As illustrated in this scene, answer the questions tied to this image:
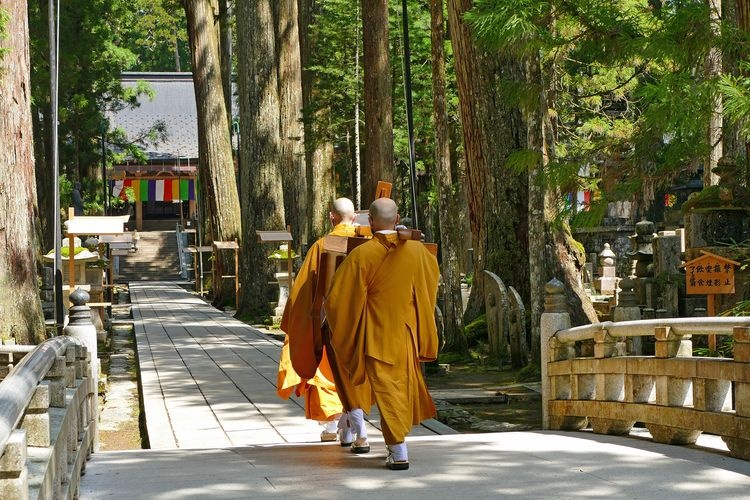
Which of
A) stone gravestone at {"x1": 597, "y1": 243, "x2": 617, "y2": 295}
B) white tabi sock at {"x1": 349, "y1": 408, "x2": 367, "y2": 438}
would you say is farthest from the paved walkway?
stone gravestone at {"x1": 597, "y1": 243, "x2": 617, "y2": 295}

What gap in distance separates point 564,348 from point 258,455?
278 cm

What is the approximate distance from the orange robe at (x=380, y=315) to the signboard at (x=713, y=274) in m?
4.83

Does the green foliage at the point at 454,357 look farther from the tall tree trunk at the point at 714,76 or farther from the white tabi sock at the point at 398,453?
the white tabi sock at the point at 398,453

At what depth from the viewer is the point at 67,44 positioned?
104 feet

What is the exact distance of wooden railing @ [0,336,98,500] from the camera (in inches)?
123

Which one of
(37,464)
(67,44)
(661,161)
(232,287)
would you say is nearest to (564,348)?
(661,161)

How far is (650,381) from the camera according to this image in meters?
7.87

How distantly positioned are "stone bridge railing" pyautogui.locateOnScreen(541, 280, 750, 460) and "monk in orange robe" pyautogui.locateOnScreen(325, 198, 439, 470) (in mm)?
1620

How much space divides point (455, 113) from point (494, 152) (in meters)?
13.8

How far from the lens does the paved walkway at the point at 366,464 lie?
226 inches

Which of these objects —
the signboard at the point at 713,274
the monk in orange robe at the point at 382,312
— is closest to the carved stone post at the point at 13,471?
the monk in orange robe at the point at 382,312

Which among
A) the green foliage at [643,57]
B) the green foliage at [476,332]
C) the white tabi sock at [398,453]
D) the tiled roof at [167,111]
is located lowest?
the green foliage at [476,332]

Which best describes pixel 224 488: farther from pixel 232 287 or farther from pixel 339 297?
pixel 232 287

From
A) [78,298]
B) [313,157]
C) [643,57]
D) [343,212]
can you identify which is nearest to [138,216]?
[313,157]
